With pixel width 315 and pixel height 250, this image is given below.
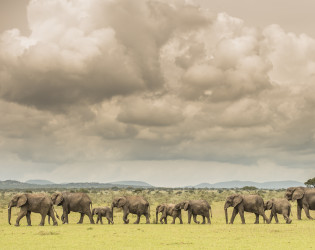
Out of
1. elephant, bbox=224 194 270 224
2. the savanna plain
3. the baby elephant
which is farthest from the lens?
the baby elephant

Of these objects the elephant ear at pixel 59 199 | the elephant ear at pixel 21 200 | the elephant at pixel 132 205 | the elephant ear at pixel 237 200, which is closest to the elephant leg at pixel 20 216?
the elephant ear at pixel 21 200

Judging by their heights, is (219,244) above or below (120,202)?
below

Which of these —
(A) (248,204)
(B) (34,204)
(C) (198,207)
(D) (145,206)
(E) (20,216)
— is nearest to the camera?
(E) (20,216)

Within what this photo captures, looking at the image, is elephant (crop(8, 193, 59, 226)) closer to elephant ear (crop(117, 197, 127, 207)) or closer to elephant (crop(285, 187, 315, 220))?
elephant ear (crop(117, 197, 127, 207))

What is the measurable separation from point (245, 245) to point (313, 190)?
20745mm

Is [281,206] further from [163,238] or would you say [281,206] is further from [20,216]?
[20,216]

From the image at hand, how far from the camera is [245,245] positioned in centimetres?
2327

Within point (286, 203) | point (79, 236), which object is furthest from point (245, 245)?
point (286, 203)

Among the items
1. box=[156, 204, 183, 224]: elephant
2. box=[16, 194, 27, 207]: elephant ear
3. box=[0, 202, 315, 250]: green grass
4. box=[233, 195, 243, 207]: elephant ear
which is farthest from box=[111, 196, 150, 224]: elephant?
box=[16, 194, 27, 207]: elephant ear

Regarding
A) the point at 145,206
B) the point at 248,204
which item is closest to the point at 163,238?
the point at 145,206

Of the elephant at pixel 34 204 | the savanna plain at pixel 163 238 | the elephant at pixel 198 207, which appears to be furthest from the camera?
the elephant at pixel 198 207

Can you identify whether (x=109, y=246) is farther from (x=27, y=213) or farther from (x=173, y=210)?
(x=173, y=210)

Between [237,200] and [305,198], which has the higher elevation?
[305,198]

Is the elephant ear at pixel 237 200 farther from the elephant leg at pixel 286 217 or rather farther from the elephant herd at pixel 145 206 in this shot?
the elephant leg at pixel 286 217
